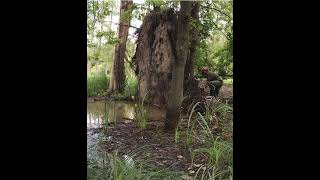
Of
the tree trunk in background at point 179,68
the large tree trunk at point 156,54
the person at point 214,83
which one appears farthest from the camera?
the large tree trunk at point 156,54

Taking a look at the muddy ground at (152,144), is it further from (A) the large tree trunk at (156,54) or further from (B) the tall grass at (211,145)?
(A) the large tree trunk at (156,54)

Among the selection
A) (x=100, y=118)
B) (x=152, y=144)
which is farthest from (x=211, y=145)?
(x=100, y=118)

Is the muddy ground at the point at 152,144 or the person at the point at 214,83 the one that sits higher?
the person at the point at 214,83

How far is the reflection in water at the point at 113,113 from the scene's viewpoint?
304 cm

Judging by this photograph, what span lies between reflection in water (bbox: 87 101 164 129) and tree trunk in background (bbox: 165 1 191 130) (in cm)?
33

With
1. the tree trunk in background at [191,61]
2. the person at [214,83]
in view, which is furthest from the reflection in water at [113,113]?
the person at [214,83]

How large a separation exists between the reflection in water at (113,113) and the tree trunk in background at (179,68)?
325 millimetres

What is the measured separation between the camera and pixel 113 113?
3650 millimetres
